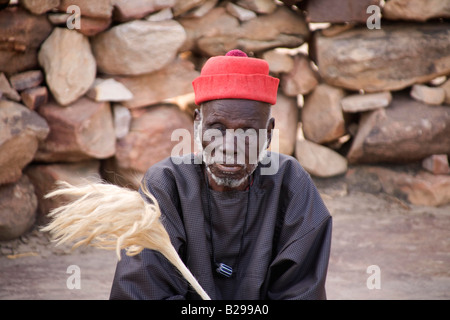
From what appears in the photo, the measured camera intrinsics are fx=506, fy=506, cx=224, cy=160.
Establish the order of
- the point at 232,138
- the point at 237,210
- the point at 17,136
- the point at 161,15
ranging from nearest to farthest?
the point at 232,138 → the point at 237,210 → the point at 17,136 → the point at 161,15

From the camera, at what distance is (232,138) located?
1887mm

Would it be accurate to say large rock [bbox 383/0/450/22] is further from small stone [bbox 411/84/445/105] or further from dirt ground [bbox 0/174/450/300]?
dirt ground [bbox 0/174/450/300]

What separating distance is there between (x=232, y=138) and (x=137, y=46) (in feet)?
7.93

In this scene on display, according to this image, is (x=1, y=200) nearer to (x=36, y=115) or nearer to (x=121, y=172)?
(x=36, y=115)

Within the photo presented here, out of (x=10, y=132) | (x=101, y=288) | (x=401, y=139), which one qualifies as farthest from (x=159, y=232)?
(x=401, y=139)

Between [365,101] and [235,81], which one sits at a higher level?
[235,81]

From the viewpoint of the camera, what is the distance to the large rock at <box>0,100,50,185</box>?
11.7 ft

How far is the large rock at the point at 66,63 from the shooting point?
12.4 feet

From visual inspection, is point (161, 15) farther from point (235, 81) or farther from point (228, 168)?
point (228, 168)

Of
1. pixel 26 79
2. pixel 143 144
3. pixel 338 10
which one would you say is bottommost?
pixel 143 144

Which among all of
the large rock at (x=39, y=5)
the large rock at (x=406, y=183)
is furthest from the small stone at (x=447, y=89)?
the large rock at (x=39, y=5)

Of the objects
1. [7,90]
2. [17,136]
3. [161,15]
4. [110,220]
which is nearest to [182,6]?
[161,15]

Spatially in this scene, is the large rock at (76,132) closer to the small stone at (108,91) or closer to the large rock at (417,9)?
the small stone at (108,91)

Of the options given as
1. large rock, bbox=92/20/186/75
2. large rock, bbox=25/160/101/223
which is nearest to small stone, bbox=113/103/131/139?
large rock, bbox=92/20/186/75
